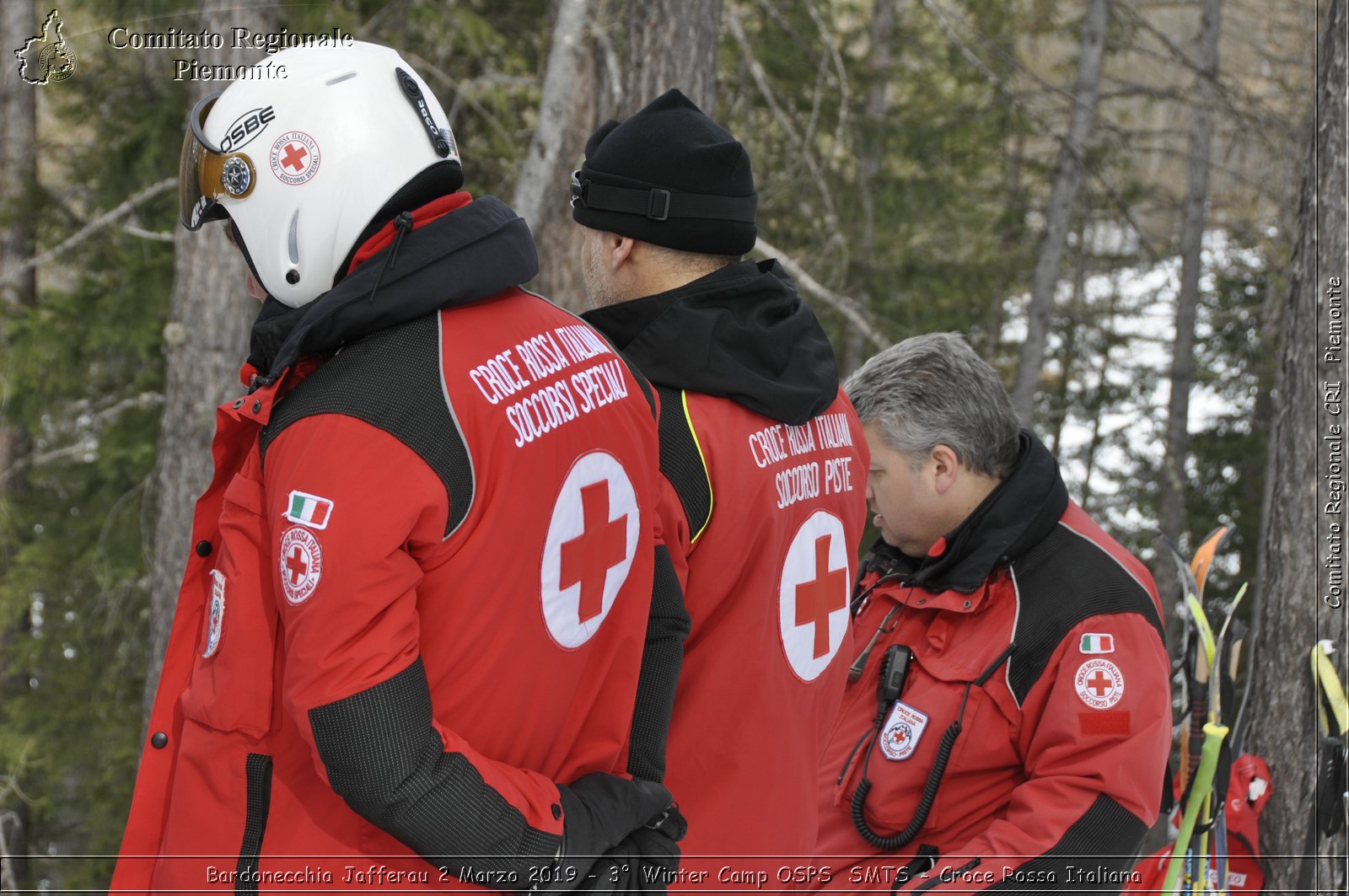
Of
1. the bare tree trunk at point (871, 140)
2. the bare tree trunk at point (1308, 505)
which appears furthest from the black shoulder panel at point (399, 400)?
the bare tree trunk at point (871, 140)

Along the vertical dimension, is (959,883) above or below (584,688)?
below

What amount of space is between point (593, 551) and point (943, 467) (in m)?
1.34

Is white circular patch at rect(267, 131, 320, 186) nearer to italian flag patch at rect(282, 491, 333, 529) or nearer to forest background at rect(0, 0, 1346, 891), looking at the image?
italian flag patch at rect(282, 491, 333, 529)

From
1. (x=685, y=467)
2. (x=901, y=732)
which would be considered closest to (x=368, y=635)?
(x=685, y=467)

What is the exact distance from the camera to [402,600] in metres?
1.50

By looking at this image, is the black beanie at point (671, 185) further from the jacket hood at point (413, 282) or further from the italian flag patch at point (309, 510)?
the italian flag patch at point (309, 510)

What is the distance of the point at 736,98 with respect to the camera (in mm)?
7664

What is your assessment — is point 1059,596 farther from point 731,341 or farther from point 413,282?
point 413,282

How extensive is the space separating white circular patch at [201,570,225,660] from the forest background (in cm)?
368

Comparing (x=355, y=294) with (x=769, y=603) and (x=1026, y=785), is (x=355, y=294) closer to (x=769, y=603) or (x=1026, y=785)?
(x=769, y=603)

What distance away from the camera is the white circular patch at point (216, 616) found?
1.61 m

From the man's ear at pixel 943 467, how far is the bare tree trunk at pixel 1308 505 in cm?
191

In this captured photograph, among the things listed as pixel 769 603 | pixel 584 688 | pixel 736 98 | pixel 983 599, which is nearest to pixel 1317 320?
pixel 983 599

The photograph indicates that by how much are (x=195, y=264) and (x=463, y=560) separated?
546 cm
